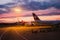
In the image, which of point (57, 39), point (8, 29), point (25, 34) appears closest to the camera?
point (57, 39)

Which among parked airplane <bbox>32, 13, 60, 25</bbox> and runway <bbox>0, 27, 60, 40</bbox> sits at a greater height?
parked airplane <bbox>32, 13, 60, 25</bbox>

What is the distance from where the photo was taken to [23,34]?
5621 millimetres

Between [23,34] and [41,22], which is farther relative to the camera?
[41,22]

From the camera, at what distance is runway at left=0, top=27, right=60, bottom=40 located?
17.3 ft

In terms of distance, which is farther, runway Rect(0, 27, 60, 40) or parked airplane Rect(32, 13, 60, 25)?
parked airplane Rect(32, 13, 60, 25)

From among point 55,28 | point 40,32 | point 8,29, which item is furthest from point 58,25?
point 8,29

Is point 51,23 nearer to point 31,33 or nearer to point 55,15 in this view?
point 55,15

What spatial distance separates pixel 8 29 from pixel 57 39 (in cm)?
187

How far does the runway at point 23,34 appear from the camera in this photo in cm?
526

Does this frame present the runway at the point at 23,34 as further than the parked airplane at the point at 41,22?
No

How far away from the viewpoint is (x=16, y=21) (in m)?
5.71

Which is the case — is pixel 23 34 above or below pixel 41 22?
below

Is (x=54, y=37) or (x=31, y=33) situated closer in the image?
(x=54, y=37)

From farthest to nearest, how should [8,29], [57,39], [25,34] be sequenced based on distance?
[8,29] < [25,34] < [57,39]
